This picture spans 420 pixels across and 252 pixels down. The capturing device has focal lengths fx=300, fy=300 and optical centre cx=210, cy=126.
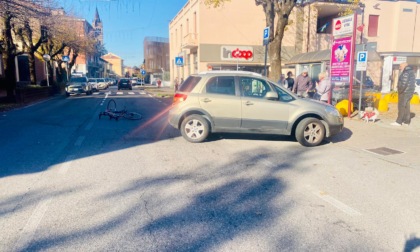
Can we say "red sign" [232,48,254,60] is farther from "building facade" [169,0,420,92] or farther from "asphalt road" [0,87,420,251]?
"building facade" [169,0,420,92]

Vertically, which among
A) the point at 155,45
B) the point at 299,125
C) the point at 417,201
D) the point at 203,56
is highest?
the point at 155,45

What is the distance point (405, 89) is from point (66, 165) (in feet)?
31.4

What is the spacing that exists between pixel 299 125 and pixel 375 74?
22456mm

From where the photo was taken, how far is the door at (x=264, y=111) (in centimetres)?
715

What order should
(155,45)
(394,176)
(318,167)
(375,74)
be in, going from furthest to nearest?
(155,45), (375,74), (318,167), (394,176)

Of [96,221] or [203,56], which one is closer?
[96,221]

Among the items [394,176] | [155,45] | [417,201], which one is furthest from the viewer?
[155,45]

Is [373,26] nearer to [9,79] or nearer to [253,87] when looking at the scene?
[253,87]

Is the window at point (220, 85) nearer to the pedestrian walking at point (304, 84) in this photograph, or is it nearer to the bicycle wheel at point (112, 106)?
the pedestrian walking at point (304, 84)

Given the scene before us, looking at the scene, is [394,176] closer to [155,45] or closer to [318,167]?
[318,167]

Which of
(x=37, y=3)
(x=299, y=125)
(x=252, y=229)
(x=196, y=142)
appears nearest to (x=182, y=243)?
(x=252, y=229)

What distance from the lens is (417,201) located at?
4.04 m

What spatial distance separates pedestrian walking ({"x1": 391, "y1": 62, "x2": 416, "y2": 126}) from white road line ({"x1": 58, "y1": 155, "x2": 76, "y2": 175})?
9.43 meters

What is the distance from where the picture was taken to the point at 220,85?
734 cm
